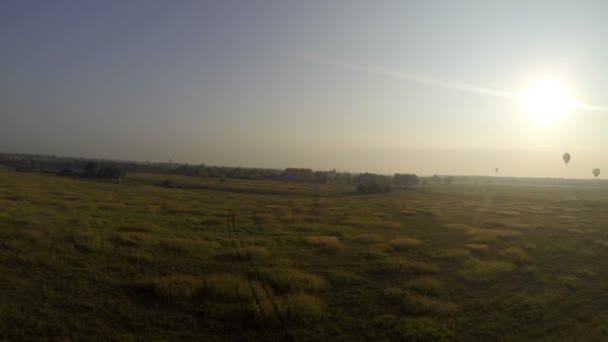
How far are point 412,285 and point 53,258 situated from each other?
13622mm

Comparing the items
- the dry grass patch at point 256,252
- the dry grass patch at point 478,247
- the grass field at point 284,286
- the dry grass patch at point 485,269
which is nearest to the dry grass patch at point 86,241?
the grass field at point 284,286

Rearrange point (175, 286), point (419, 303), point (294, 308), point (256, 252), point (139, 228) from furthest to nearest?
1. point (139, 228)
2. point (256, 252)
3. point (175, 286)
4. point (419, 303)
5. point (294, 308)

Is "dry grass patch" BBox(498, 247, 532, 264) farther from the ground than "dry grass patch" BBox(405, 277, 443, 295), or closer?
farther from the ground

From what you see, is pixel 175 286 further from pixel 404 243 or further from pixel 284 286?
pixel 404 243

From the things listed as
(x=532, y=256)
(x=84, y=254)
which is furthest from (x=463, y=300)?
(x=84, y=254)

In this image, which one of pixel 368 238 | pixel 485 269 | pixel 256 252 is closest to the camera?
pixel 485 269

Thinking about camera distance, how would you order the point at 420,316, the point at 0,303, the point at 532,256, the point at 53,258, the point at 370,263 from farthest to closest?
1. the point at 532,256
2. the point at 370,263
3. the point at 53,258
4. the point at 420,316
5. the point at 0,303

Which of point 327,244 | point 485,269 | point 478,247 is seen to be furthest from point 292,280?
point 478,247

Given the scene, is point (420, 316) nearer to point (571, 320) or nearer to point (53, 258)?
point (571, 320)

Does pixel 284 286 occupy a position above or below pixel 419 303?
below

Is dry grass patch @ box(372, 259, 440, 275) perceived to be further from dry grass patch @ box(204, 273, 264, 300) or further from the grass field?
dry grass patch @ box(204, 273, 264, 300)

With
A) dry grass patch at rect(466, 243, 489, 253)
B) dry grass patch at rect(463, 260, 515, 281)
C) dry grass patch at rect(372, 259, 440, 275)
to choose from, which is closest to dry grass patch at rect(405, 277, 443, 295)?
dry grass patch at rect(372, 259, 440, 275)

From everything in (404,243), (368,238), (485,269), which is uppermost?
(485,269)

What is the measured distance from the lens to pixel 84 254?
14305 mm
